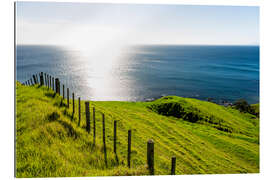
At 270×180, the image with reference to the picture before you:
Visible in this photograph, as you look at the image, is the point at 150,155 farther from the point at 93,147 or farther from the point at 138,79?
the point at 138,79

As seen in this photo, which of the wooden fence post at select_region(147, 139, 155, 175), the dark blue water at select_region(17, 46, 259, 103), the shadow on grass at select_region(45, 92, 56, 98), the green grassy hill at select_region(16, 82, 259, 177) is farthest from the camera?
the dark blue water at select_region(17, 46, 259, 103)

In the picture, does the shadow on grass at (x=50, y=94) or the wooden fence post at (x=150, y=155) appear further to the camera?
the shadow on grass at (x=50, y=94)

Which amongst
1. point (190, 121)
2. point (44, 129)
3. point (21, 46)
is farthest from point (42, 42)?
point (190, 121)

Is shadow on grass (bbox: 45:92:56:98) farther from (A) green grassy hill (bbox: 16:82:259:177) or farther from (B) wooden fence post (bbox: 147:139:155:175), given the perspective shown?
(B) wooden fence post (bbox: 147:139:155:175)

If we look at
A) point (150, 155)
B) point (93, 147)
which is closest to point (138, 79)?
point (93, 147)

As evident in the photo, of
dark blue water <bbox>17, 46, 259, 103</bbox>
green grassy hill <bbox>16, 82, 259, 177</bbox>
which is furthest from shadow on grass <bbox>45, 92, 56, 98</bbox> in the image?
dark blue water <bbox>17, 46, 259, 103</bbox>

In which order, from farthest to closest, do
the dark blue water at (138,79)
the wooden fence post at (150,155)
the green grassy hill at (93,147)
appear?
the dark blue water at (138,79), the green grassy hill at (93,147), the wooden fence post at (150,155)

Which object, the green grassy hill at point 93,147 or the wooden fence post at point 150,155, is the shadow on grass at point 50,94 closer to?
the green grassy hill at point 93,147

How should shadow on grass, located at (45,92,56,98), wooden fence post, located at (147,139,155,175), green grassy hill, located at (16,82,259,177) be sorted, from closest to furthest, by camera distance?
wooden fence post, located at (147,139,155,175) < green grassy hill, located at (16,82,259,177) < shadow on grass, located at (45,92,56,98)

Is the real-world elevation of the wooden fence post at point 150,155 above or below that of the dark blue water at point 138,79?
below

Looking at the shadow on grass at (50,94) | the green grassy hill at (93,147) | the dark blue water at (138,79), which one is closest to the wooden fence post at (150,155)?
the green grassy hill at (93,147)

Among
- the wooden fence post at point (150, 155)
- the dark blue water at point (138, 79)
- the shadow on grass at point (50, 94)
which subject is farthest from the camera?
the dark blue water at point (138, 79)

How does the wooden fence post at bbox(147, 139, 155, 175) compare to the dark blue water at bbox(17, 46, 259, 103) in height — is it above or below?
below
